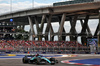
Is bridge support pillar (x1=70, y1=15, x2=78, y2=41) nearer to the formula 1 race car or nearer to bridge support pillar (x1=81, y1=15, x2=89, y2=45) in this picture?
bridge support pillar (x1=81, y1=15, x2=89, y2=45)

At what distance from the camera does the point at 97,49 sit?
55.7m

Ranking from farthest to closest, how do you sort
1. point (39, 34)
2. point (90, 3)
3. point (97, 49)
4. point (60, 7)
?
point (39, 34) → point (60, 7) → point (90, 3) → point (97, 49)

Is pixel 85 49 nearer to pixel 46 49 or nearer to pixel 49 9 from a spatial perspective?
pixel 46 49

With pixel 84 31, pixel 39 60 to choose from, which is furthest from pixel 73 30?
pixel 39 60

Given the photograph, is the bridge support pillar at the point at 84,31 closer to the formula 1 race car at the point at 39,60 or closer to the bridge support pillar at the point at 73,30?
the bridge support pillar at the point at 73,30

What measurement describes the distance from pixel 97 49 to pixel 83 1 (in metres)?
13.7

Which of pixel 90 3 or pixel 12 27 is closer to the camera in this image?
pixel 90 3

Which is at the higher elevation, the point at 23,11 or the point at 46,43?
the point at 23,11

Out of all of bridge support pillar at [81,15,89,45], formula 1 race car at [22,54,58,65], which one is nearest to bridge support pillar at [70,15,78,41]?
bridge support pillar at [81,15,89,45]

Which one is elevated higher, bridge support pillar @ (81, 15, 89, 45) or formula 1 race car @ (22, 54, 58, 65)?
bridge support pillar @ (81, 15, 89, 45)

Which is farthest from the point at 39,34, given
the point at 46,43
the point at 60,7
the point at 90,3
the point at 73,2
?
the point at 90,3

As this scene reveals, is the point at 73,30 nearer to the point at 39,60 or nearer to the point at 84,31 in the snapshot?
the point at 84,31

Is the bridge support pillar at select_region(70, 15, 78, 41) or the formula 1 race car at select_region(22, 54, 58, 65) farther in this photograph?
the bridge support pillar at select_region(70, 15, 78, 41)

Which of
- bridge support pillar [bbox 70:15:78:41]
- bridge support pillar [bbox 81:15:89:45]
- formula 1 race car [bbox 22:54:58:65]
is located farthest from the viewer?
bridge support pillar [bbox 81:15:89:45]
